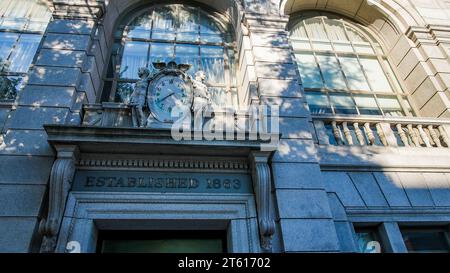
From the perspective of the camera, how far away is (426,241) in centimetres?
651

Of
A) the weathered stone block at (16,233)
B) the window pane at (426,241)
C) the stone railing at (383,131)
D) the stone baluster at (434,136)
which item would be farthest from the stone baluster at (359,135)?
the weathered stone block at (16,233)

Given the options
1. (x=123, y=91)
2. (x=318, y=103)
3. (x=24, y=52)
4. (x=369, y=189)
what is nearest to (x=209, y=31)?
→ (x=123, y=91)

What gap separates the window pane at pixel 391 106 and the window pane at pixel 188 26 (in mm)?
5793

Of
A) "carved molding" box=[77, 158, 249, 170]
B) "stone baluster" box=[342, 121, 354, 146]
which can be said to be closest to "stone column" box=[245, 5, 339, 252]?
"carved molding" box=[77, 158, 249, 170]

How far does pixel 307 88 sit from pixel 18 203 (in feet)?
24.1

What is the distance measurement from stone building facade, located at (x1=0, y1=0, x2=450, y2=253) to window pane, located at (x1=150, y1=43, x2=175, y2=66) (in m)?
0.05

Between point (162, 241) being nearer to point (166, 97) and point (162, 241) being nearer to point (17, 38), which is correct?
point (166, 97)

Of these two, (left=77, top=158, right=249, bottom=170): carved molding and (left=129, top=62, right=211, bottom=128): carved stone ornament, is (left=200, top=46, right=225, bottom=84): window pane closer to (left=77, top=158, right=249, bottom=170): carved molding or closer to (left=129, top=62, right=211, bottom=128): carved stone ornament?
(left=129, top=62, right=211, bottom=128): carved stone ornament

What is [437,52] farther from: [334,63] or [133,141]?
[133,141]

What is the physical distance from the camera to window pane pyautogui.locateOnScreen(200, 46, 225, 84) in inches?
350

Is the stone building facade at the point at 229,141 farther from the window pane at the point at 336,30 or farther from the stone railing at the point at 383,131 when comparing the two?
the window pane at the point at 336,30

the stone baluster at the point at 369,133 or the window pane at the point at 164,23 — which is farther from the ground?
the window pane at the point at 164,23

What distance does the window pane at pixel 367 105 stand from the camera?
9009mm

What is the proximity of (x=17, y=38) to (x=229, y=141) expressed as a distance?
22.6 feet
